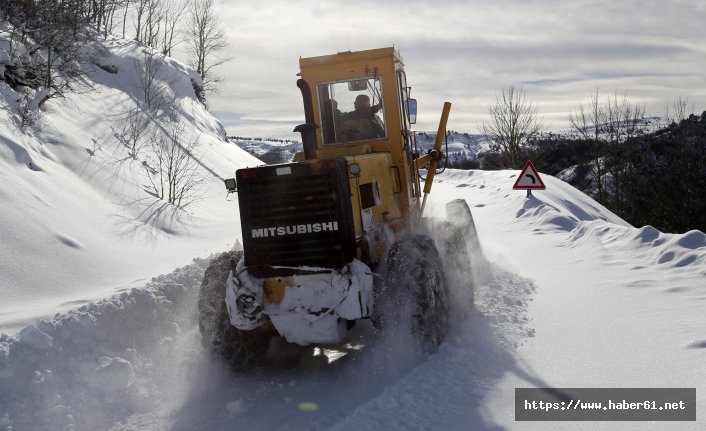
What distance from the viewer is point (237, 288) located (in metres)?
4.72

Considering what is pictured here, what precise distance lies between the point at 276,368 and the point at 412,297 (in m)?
1.38

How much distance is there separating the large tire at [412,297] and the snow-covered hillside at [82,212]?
328 centimetres

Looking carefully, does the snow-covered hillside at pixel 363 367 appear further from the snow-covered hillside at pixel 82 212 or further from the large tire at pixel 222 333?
the snow-covered hillside at pixel 82 212

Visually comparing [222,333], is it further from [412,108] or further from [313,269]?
[412,108]

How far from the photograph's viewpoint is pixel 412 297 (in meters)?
4.76

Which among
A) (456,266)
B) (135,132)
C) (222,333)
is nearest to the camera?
(222,333)

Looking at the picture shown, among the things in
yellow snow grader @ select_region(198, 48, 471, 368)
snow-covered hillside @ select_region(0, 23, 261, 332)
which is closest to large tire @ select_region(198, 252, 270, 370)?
yellow snow grader @ select_region(198, 48, 471, 368)

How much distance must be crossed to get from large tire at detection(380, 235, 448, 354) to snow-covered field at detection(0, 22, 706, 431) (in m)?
0.15

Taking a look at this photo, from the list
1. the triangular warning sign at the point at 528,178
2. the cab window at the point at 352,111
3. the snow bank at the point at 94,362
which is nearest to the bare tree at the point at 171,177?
the cab window at the point at 352,111

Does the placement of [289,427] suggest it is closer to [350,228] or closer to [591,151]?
[350,228]

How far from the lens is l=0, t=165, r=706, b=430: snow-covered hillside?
4031 millimetres

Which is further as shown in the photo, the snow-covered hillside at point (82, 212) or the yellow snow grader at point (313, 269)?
the snow-covered hillside at point (82, 212)

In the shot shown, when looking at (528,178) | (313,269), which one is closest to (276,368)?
(313,269)

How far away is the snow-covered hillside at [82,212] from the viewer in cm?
675
